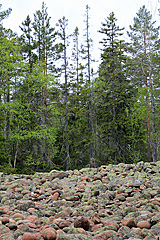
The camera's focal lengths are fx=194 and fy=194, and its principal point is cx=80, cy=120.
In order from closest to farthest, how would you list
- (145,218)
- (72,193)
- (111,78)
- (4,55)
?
1. (145,218)
2. (72,193)
3. (4,55)
4. (111,78)

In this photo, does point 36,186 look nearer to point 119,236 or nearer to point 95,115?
point 119,236

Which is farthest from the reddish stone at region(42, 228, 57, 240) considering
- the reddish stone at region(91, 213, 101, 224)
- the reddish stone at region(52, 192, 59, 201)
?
the reddish stone at region(52, 192, 59, 201)

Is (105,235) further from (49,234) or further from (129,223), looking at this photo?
(49,234)

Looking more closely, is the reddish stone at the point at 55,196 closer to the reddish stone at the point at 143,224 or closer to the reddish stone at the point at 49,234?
the reddish stone at the point at 49,234

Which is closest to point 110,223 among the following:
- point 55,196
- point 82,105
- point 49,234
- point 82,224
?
point 82,224

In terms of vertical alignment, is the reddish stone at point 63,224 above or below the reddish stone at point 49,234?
below

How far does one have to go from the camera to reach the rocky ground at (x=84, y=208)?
6.22ft

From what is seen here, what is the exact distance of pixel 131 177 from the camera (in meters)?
3.95

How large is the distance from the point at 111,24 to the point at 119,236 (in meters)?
16.7

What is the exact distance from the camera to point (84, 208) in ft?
8.75

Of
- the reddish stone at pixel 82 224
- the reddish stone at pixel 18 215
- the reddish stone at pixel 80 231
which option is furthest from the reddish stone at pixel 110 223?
the reddish stone at pixel 18 215

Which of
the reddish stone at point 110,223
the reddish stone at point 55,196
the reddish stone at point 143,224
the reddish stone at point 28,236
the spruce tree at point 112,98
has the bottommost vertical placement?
the reddish stone at point 55,196

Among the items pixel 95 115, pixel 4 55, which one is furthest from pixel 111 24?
pixel 4 55

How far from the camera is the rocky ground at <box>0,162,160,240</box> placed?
189 centimetres
